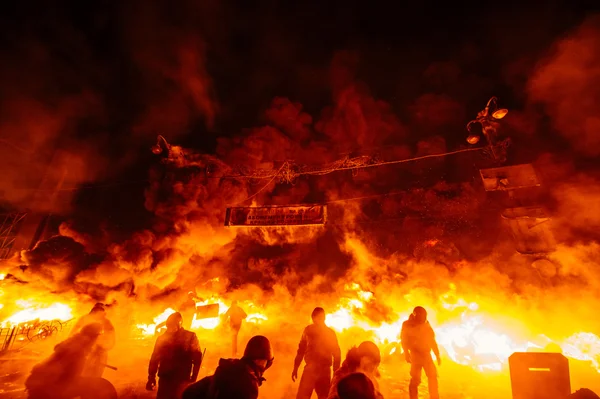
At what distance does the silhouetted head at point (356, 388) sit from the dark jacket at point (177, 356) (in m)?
4.02

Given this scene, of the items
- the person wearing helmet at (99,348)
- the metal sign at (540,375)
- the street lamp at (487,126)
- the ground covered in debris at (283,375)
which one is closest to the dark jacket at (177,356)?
the person wearing helmet at (99,348)

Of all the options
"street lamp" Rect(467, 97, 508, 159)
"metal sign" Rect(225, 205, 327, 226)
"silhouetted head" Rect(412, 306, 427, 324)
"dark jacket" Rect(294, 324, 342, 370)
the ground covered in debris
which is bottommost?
the ground covered in debris

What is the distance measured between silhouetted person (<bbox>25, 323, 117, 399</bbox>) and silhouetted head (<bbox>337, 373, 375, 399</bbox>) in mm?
4717

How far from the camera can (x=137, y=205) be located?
16.5 meters

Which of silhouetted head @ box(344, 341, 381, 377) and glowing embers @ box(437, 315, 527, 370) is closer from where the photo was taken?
silhouetted head @ box(344, 341, 381, 377)

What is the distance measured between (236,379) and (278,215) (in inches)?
374

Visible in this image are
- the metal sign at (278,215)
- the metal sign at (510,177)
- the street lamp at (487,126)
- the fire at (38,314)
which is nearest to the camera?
the street lamp at (487,126)

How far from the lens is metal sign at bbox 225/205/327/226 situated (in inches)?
457

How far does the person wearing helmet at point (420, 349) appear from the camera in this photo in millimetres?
6676

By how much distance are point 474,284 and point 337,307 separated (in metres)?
6.40

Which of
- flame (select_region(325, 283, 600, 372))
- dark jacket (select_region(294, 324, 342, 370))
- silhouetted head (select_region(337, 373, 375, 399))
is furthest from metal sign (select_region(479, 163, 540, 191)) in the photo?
silhouetted head (select_region(337, 373, 375, 399))

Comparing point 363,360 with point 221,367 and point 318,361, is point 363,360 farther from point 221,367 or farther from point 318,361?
point 318,361

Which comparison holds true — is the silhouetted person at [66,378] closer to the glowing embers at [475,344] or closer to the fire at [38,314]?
the fire at [38,314]

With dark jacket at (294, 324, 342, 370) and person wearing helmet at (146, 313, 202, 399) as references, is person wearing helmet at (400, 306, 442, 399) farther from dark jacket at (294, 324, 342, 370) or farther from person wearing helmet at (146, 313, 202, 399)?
person wearing helmet at (146, 313, 202, 399)
